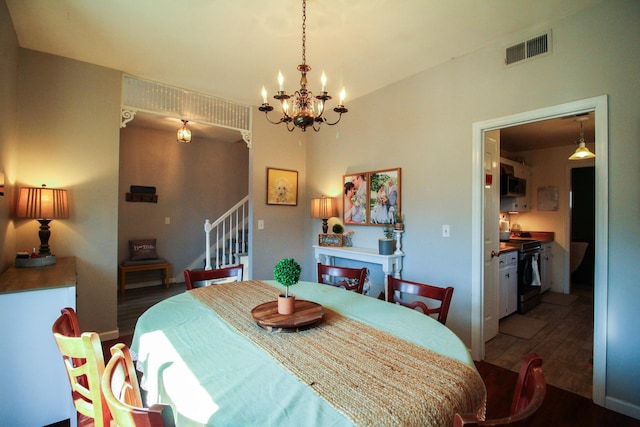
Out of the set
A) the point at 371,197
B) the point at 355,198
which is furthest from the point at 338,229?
the point at 371,197

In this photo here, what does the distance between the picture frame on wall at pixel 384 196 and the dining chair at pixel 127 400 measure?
8.85 ft

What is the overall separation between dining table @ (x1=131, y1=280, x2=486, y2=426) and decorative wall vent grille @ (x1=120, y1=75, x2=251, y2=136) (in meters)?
2.58

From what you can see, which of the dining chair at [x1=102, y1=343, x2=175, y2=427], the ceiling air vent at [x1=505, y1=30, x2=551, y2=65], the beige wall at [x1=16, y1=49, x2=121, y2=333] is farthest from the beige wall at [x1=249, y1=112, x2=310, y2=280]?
the dining chair at [x1=102, y1=343, x2=175, y2=427]

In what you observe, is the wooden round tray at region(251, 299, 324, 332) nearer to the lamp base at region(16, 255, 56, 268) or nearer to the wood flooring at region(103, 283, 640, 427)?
the wood flooring at region(103, 283, 640, 427)

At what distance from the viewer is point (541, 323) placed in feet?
11.6

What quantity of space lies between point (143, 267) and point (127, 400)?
173 inches

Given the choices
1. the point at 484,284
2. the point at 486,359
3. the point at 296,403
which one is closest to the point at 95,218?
the point at 296,403

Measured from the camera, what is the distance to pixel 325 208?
379 centimetres

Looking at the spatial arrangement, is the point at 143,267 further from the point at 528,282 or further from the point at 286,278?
the point at 528,282

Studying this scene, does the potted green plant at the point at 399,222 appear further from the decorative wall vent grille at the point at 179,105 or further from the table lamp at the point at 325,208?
the decorative wall vent grille at the point at 179,105

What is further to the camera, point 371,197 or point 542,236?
point 542,236

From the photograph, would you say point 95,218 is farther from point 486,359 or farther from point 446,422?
point 486,359

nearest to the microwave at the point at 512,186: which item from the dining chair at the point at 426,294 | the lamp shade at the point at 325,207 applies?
the lamp shade at the point at 325,207

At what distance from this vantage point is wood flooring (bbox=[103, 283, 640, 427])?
190 cm
